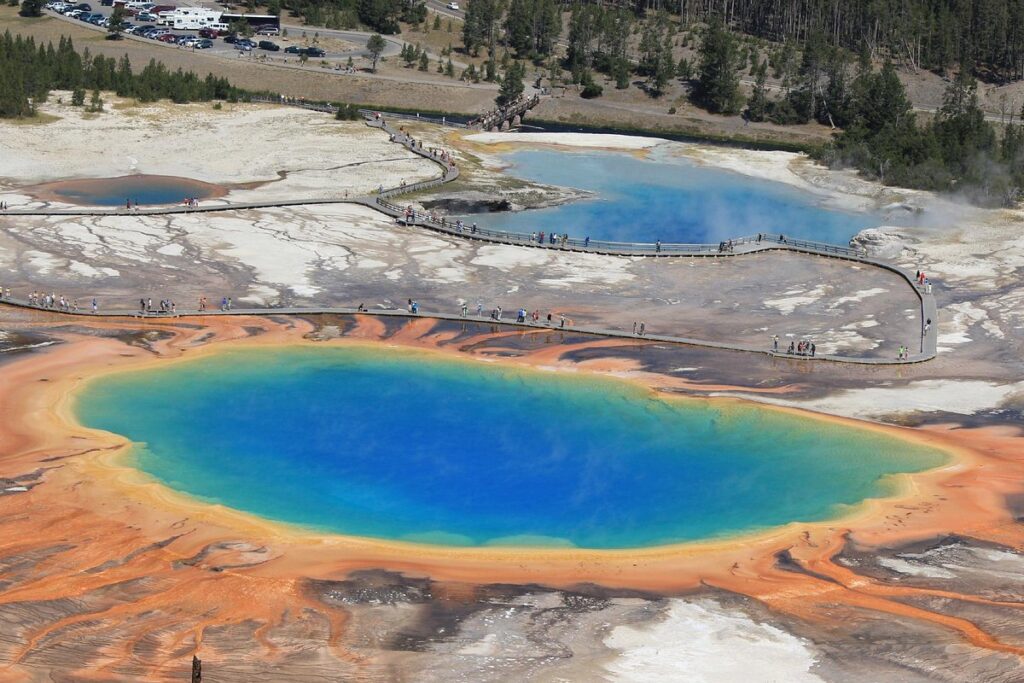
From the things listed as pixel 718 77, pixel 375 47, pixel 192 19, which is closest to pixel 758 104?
pixel 718 77

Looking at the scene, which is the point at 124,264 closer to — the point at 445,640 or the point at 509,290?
the point at 509,290

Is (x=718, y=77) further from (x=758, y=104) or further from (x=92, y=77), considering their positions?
(x=92, y=77)

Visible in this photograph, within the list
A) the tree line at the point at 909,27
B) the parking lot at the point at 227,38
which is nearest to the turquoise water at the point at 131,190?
the parking lot at the point at 227,38

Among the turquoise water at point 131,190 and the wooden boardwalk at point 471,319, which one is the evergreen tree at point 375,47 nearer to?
the turquoise water at point 131,190

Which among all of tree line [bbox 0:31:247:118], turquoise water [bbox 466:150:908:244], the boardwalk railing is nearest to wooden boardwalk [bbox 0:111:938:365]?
turquoise water [bbox 466:150:908:244]

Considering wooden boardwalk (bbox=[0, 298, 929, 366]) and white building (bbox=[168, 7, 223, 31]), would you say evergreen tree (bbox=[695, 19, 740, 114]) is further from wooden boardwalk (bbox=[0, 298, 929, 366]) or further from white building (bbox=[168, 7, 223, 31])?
wooden boardwalk (bbox=[0, 298, 929, 366])

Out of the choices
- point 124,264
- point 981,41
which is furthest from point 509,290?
point 981,41

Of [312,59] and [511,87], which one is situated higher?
[312,59]
